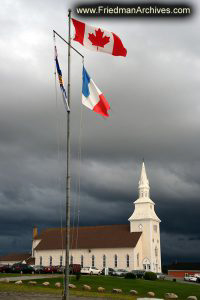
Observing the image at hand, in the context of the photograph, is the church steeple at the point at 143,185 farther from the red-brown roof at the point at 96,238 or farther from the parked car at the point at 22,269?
the parked car at the point at 22,269

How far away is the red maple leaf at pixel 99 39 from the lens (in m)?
23.6

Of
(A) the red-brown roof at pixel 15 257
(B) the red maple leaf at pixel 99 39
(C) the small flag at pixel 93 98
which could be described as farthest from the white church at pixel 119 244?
(B) the red maple leaf at pixel 99 39

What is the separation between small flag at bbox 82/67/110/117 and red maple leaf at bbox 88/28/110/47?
1.74 meters

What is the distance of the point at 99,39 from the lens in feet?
77.7

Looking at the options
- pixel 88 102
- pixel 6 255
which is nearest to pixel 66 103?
pixel 88 102

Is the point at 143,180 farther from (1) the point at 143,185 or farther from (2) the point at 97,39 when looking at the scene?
(2) the point at 97,39

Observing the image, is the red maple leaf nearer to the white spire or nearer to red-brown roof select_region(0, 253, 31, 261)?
the white spire

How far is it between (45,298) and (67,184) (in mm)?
11386

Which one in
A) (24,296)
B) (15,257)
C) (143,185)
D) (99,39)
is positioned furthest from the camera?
(15,257)

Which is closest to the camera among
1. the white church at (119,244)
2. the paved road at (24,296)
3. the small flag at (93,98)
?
the small flag at (93,98)

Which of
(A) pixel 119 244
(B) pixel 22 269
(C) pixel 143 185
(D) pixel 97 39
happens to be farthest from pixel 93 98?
(C) pixel 143 185

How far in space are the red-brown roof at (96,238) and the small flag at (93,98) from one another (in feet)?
252

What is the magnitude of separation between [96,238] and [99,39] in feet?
277

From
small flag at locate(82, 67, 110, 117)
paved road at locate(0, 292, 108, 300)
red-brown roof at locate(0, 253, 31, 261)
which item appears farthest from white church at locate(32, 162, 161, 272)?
small flag at locate(82, 67, 110, 117)
